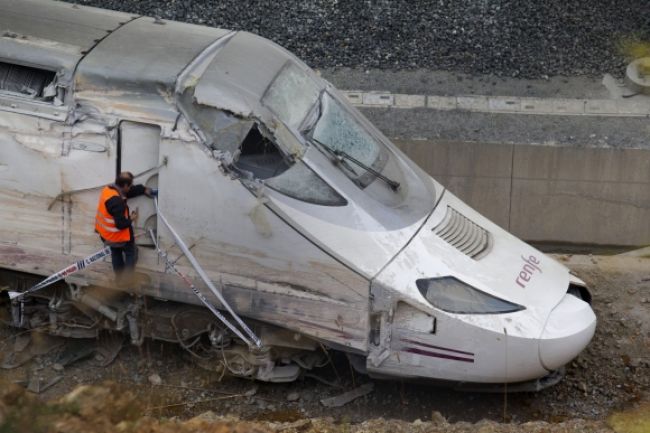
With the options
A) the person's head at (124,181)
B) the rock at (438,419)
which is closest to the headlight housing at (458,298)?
the rock at (438,419)

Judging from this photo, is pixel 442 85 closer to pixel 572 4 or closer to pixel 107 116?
pixel 572 4

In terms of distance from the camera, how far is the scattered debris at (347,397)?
30.9ft

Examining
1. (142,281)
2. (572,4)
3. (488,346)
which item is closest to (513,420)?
(488,346)

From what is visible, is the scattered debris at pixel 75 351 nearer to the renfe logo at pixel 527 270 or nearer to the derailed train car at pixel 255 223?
the derailed train car at pixel 255 223

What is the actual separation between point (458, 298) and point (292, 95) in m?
2.32

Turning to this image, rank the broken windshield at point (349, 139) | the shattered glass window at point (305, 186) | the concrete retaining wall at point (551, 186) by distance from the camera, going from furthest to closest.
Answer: the concrete retaining wall at point (551, 186) → the broken windshield at point (349, 139) → the shattered glass window at point (305, 186)

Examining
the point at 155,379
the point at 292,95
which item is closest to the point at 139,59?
the point at 292,95

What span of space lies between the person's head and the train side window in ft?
3.61

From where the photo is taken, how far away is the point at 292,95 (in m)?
9.30

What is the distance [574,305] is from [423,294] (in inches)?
56.4

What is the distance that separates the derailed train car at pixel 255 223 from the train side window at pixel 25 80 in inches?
0.7

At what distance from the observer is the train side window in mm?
9125

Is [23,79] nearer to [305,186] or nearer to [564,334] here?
[305,186]

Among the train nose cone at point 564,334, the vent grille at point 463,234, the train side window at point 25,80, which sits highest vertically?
the train side window at point 25,80
